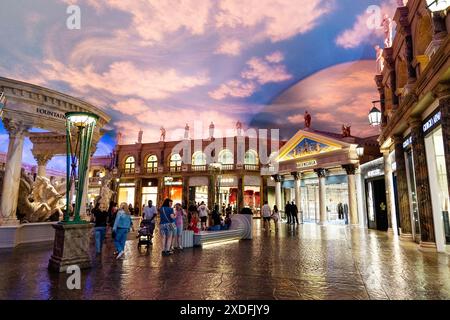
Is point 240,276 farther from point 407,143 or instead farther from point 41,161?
point 41,161

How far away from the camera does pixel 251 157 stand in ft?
109

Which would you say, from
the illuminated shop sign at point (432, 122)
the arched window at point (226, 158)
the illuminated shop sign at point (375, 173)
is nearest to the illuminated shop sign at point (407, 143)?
the illuminated shop sign at point (432, 122)

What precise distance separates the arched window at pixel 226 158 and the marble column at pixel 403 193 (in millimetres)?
22132

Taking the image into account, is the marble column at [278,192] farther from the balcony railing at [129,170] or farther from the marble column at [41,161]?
the marble column at [41,161]

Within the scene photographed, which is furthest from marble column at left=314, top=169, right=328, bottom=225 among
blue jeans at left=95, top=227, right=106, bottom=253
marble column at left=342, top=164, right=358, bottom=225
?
blue jeans at left=95, top=227, right=106, bottom=253

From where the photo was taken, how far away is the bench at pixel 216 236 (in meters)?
9.21

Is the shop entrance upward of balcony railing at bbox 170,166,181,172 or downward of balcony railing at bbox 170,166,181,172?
downward

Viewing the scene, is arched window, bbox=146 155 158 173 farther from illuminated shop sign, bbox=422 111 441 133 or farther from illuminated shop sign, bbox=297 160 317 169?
illuminated shop sign, bbox=422 111 441 133

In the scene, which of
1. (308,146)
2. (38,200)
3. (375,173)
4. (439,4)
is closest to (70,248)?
(38,200)

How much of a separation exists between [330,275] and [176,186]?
29.8 m

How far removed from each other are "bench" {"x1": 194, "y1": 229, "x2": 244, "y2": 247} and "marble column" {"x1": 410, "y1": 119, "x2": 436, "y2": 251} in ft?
20.4

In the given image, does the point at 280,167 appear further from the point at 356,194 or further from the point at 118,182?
the point at 118,182

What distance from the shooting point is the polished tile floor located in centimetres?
400
